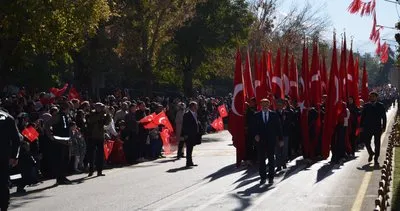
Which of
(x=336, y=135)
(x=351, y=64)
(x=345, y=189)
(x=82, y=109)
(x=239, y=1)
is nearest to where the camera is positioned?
(x=345, y=189)

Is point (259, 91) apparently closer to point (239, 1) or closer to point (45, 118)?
point (45, 118)

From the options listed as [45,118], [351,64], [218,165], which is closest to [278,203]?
[45,118]

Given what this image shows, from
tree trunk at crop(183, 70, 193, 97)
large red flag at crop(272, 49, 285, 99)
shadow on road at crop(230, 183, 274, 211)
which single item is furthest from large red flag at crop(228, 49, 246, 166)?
tree trunk at crop(183, 70, 193, 97)

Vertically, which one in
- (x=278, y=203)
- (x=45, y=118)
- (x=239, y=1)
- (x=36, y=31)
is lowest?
(x=278, y=203)

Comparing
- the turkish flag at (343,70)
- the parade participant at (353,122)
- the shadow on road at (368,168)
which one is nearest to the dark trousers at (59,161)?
the shadow on road at (368,168)

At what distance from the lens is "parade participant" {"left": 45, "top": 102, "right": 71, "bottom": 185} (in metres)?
17.6

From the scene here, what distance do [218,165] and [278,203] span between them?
26.0 ft

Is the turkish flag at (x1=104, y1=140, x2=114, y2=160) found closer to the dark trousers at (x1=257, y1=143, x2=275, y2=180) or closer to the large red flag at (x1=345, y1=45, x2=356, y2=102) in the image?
the dark trousers at (x1=257, y1=143, x2=275, y2=180)

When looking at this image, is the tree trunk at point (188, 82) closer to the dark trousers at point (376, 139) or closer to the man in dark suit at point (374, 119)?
the dark trousers at point (376, 139)

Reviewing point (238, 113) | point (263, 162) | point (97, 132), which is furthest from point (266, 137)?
point (238, 113)

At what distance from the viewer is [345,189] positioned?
616 inches

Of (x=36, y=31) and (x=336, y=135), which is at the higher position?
(x=36, y=31)

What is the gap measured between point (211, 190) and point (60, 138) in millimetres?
3922

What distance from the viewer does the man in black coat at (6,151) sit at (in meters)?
11.2
